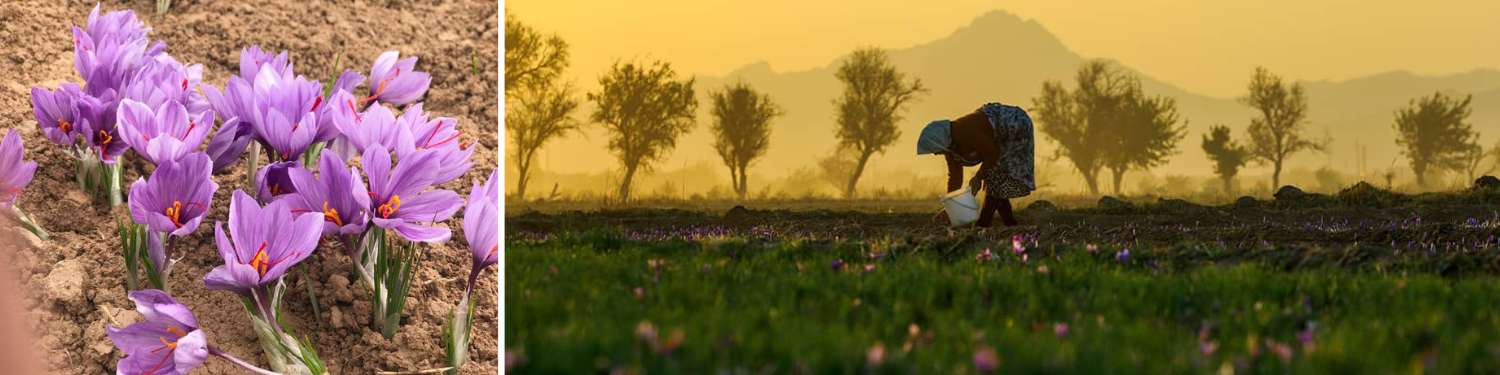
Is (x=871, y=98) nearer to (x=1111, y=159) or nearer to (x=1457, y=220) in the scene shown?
(x=1111, y=159)

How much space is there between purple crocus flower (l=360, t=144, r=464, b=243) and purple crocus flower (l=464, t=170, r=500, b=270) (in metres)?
0.07

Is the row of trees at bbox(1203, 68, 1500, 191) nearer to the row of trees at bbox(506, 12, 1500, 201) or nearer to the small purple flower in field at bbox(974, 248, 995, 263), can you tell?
the row of trees at bbox(506, 12, 1500, 201)

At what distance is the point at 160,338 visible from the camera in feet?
11.9

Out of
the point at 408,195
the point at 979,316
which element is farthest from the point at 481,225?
the point at 979,316

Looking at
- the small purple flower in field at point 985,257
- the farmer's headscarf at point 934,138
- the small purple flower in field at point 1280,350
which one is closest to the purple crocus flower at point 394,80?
the small purple flower in field at point 985,257

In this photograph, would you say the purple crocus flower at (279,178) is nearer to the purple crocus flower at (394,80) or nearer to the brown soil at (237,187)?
the brown soil at (237,187)

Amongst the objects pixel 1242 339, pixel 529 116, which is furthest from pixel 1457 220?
pixel 529 116

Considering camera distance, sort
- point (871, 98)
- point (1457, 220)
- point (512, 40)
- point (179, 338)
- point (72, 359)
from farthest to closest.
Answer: point (871, 98), point (512, 40), point (1457, 220), point (72, 359), point (179, 338)

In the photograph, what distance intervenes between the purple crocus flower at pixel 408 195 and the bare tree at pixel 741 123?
14.6m

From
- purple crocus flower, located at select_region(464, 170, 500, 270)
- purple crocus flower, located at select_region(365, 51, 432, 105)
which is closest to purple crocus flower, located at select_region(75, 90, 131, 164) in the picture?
purple crocus flower, located at select_region(365, 51, 432, 105)

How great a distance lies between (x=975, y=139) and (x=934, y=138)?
328 millimetres

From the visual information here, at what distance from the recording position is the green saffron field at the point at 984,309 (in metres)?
2.50

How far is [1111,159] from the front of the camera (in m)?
24.9

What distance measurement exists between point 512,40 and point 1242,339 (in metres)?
12.1
